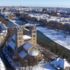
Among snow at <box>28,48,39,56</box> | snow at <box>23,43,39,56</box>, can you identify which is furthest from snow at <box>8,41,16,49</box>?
snow at <box>28,48,39,56</box>

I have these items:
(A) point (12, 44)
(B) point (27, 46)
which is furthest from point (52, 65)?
(A) point (12, 44)

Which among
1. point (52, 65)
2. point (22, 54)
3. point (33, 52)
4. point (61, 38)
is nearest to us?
point (52, 65)

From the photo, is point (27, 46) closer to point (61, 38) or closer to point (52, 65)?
point (52, 65)

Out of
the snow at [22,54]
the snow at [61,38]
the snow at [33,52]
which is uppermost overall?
the snow at [33,52]

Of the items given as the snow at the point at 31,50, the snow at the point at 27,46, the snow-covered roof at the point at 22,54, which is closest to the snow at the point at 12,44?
the snow at the point at 27,46

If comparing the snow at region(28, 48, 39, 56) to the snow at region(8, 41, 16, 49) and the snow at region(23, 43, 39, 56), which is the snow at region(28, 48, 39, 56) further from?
the snow at region(8, 41, 16, 49)

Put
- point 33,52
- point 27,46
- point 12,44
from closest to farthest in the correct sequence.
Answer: point 33,52 < point 27,46 < point 12,44

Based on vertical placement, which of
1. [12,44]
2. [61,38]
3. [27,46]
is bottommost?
[61,38]

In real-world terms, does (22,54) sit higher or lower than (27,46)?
lower

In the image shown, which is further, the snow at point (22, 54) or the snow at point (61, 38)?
the snow at point (61, 38)

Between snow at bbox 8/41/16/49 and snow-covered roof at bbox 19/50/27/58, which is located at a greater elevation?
snow-covered roof at bbox 19/50/27/58

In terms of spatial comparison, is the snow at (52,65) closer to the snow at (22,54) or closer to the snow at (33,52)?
the snow at (33,52)
